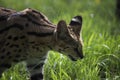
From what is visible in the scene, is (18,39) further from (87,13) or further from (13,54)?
(87,13)

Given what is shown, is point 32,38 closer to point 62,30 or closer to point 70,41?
point 62,30

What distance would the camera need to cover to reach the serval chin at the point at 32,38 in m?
5.41

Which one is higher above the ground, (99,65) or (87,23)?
(87,23)

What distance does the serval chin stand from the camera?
5.41 meters

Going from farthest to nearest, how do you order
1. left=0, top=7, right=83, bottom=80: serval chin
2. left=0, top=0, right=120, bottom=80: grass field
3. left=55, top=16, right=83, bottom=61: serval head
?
1. left=0, top=0, right=120, bottom=80: grass field
2. left=55, top=16, right=83, bottom=61: serval head
3. left=0, top=7, right=83, bottom=80: serval chin

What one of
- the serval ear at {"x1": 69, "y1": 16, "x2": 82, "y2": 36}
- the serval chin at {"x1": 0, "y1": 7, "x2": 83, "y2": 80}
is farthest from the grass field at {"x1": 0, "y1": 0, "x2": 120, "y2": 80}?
the serval ear at {"x1": 69, "y1": 16, "x2": 82, "y2": 36}

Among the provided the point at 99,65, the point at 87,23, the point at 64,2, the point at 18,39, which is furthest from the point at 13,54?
the point at 64,2

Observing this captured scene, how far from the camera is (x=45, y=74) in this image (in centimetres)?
611

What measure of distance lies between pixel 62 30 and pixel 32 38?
368mm

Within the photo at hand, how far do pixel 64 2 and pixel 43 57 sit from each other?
20.6ft

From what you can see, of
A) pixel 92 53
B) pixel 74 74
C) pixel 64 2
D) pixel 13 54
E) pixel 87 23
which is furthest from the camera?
pixel 64 2

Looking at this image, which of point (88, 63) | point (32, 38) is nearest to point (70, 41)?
point (32, 38)

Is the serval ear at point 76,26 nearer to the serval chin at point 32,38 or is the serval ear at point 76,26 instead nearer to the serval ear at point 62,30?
the serval chin at point 32,38

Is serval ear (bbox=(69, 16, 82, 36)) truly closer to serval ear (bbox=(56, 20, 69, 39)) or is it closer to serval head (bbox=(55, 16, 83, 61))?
serval head (bbox=(55, 16, 83, 61))
